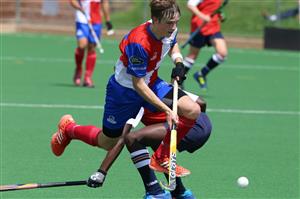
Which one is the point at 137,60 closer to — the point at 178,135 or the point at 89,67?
the point at 178,135

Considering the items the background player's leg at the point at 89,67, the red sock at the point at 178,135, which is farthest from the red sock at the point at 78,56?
the red sock at the point at 178,135

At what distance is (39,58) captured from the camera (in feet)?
50.9

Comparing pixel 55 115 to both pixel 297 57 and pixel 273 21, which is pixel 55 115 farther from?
pixel 273 21

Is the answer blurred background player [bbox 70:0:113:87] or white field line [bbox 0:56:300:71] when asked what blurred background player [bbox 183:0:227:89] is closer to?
blurred background player [bbox 70:0:113:87]

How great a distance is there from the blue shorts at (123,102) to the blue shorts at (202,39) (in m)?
6.12

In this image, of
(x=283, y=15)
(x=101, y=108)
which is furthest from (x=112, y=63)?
(x=283, y=15)

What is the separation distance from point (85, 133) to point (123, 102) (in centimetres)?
76

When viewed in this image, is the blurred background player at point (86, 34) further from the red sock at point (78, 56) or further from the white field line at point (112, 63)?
the white field line at point (112, 63)

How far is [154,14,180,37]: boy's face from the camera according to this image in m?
5.64

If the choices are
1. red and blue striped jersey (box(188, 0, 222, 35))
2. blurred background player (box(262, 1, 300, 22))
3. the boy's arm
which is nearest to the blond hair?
the boy's arm

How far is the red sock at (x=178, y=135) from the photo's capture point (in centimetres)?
584

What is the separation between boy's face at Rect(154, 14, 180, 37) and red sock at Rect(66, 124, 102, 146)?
117 centimetres

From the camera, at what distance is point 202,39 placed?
12188mm

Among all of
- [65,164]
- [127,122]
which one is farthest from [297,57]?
[127,122]
